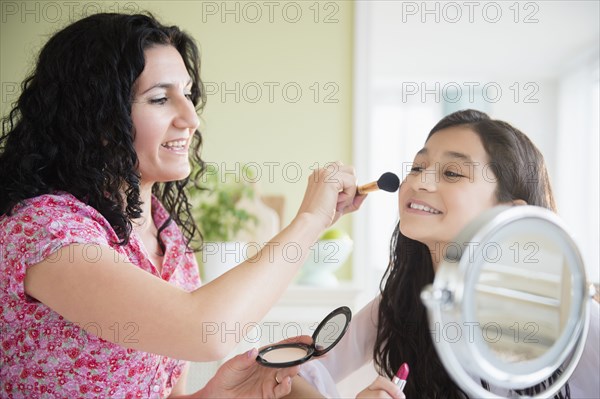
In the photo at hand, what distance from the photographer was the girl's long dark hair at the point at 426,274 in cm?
123

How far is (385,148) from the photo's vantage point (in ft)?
16.6

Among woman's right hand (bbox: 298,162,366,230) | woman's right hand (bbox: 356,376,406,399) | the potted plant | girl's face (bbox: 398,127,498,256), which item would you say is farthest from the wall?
woman's right hand (bbox: 356,376,406,399)

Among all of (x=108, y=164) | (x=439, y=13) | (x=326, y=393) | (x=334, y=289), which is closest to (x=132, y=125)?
(x=108, y=164)

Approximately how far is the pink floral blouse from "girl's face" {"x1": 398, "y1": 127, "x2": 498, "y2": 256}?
20.6 inches

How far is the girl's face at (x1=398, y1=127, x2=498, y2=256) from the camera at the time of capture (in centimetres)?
121

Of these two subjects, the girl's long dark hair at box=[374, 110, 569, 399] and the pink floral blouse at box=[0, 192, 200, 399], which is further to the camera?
the girl's long dark hair at box=[374, 110, 569, 399]

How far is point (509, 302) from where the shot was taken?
620 millimetres

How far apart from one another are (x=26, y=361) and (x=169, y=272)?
1.12ft

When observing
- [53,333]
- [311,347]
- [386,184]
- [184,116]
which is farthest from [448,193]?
[53,333]

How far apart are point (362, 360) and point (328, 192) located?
1.70 feet

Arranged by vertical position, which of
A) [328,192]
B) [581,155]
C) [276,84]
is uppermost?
[276,84]

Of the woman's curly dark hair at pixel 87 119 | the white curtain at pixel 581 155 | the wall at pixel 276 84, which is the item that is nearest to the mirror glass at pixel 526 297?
the woman's curly dark hair at pixel 87 119

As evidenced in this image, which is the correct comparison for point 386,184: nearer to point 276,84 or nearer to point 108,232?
point 108,232

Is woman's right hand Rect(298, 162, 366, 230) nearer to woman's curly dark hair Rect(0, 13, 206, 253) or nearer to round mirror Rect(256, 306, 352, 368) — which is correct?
round mirror Rect(256, 306, 352, 368)
